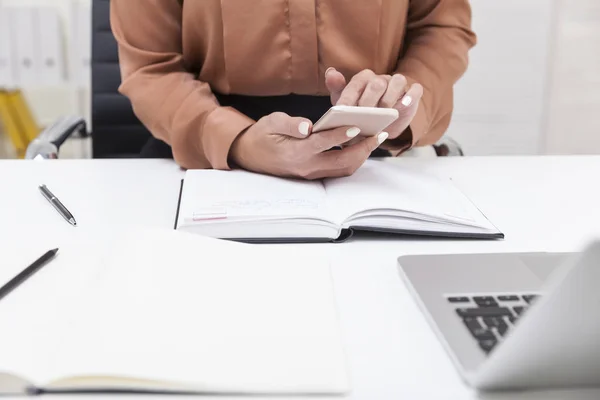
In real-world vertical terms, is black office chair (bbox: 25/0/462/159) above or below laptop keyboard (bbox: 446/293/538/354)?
above

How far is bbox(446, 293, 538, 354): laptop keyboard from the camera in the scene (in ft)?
1.68

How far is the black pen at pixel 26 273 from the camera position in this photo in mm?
599

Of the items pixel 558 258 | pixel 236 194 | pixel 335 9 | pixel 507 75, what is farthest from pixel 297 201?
pixel 507 75

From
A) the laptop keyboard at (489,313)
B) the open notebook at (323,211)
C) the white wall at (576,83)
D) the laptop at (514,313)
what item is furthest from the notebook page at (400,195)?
the white wall at (576,83)

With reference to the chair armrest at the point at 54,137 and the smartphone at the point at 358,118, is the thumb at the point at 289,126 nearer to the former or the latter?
the smartphone at the point at 358,118

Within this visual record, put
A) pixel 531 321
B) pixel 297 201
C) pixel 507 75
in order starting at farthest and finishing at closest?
pixel 507 75 < pixel 297 201 < pixel 531 321

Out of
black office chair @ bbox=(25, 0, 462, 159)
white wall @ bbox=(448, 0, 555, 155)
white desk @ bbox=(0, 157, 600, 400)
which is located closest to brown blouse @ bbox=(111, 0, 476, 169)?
white desk @ bbox=(0, 157, 600, 400)

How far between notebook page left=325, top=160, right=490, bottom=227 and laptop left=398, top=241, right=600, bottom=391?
108 mm

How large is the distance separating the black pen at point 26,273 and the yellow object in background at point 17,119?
2013 millimetres

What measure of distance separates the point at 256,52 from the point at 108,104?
1.83 ft

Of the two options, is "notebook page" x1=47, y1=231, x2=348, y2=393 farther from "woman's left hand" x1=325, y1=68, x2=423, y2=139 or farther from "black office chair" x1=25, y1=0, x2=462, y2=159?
"black office chair" x1=25, y1=0, x2=462, y2=159

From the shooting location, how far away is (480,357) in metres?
0.50

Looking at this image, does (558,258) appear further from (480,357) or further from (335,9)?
(335,9)

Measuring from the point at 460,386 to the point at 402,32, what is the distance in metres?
0.84
